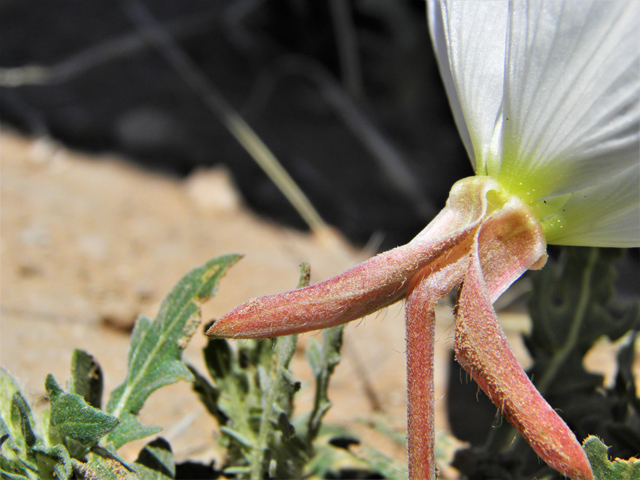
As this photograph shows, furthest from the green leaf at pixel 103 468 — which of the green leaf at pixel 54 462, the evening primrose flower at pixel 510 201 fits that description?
the evening primrose flower at pixel 510 201

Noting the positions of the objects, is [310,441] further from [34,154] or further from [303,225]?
[34,154]

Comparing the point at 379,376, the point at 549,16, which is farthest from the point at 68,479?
the point at 379,376

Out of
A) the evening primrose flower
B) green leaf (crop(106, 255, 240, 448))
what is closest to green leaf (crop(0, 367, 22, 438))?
green leaf (crop(106, 255, 240, 448))

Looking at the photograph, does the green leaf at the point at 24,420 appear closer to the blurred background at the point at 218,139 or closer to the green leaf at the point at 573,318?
the blurred background at the point at 218,139

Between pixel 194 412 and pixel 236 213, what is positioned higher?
pixel 236 213

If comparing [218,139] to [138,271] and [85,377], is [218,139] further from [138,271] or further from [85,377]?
[85,377]

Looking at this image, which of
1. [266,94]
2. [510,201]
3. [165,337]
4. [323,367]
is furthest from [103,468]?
[266,94]
